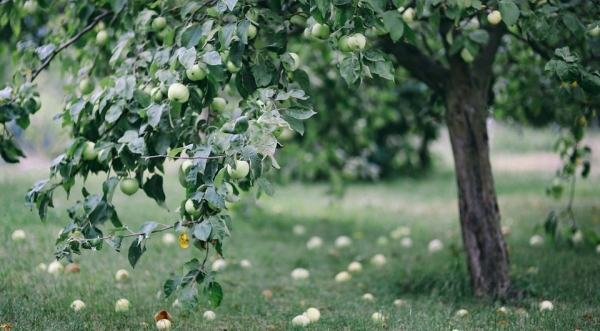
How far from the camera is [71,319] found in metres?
2.45

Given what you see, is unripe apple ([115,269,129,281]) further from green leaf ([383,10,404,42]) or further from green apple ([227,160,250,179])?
green leaf ([383,10,404,42])

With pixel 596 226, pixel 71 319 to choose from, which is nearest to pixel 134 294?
pixel 71 319

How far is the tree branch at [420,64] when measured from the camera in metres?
3.04

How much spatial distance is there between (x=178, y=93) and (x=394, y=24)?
747mm

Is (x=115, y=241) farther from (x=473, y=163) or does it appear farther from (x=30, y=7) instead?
(x=473, y=163)

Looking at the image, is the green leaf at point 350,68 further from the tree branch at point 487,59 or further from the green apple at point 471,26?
the tree branch at point 487,59

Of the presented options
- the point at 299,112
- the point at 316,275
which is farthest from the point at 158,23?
the point at 316,275

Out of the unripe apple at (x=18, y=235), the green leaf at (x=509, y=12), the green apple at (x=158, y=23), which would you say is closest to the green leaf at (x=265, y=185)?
the green apple at (x=158, y=23)

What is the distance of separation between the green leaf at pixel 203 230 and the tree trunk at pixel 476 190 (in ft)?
5.51

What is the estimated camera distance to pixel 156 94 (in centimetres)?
202

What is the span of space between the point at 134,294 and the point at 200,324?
0.59 m

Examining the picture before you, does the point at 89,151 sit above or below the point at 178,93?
below

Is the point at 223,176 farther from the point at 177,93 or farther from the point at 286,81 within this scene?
the point at 286,81

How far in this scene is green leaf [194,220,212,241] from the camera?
1.76 metres
